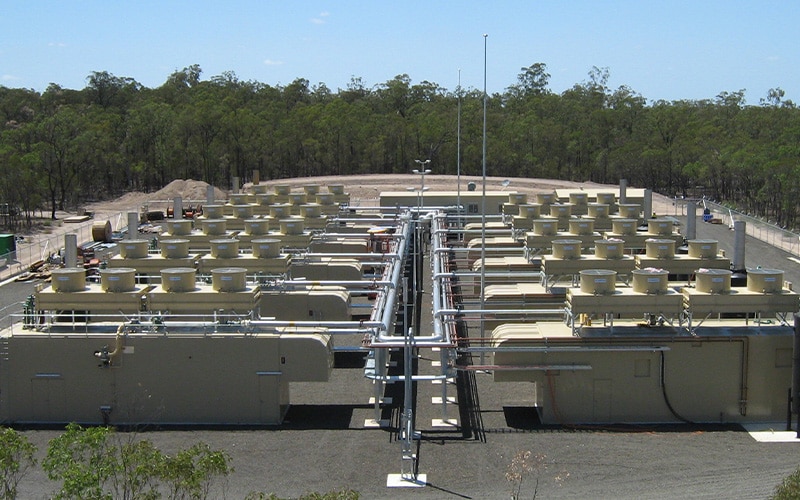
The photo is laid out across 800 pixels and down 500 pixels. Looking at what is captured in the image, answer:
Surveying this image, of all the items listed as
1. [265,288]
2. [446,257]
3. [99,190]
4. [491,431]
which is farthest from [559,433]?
[99,190]

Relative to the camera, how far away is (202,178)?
80938 mm

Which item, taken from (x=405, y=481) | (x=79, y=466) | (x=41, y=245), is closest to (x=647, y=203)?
(x=405, y=481)

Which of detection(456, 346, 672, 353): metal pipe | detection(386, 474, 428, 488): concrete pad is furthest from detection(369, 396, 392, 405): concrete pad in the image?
detection(386, 474, 428, 488): concrete pad

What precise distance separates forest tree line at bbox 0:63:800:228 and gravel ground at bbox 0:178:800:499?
161ft

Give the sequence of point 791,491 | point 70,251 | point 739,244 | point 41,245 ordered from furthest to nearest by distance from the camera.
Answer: point 41,245, point 739,244, point 70,251, point 791,491

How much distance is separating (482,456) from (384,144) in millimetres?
66292

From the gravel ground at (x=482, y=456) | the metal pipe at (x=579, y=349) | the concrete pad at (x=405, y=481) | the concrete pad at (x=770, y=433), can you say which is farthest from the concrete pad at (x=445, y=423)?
the concrete pad at (x=770, y=433)

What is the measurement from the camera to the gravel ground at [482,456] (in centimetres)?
1673

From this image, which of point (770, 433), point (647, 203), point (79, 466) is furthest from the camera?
point (647, 203)

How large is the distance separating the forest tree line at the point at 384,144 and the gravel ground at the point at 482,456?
161 ft

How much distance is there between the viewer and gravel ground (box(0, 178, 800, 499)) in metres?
16.7

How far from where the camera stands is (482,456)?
18.3 m

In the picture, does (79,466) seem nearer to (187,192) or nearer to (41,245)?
(41,245)

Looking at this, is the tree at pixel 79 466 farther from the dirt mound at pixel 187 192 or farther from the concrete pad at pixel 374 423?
the dirt mound at pixel 187 192
